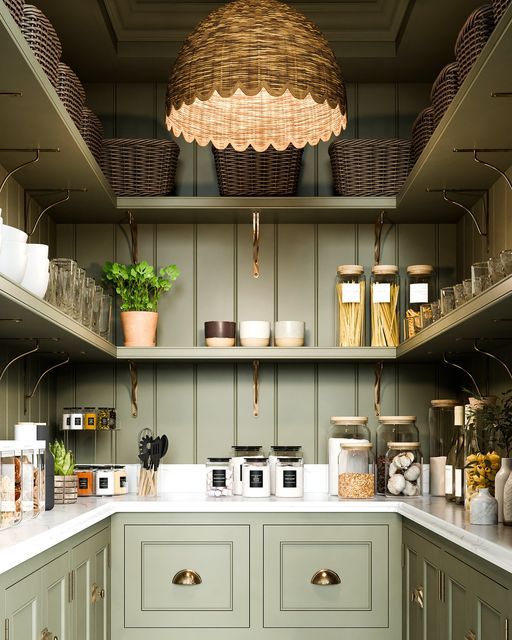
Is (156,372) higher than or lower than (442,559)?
higher

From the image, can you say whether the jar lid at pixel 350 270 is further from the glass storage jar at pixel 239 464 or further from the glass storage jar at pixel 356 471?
the glass storage jar at pixel 239 464

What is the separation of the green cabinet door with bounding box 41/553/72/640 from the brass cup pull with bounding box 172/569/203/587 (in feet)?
2.57

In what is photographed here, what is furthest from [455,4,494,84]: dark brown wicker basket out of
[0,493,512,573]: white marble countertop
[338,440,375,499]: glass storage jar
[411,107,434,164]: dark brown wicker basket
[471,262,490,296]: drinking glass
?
[338,440,375,499]: glass storage jar

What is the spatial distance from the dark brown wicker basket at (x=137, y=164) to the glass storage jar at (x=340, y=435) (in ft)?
4.08

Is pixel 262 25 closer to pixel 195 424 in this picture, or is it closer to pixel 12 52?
pixel 12 52

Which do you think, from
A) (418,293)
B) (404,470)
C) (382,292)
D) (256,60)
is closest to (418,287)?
(418,293)

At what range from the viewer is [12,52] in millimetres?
2205

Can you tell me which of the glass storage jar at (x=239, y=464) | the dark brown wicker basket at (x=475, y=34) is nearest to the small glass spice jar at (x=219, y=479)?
the glass storage jar at (x=239, y=464)

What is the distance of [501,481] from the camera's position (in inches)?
108

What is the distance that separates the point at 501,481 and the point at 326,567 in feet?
3.19

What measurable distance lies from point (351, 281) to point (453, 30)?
110 cm

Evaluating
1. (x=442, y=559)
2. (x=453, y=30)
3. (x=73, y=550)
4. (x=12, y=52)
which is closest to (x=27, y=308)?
(x=12, y=52)

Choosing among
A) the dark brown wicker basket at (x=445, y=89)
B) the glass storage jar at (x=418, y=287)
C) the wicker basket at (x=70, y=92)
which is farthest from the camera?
the glass storage jar at (x=418, y=287)

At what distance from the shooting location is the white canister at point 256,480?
3.75 meters
